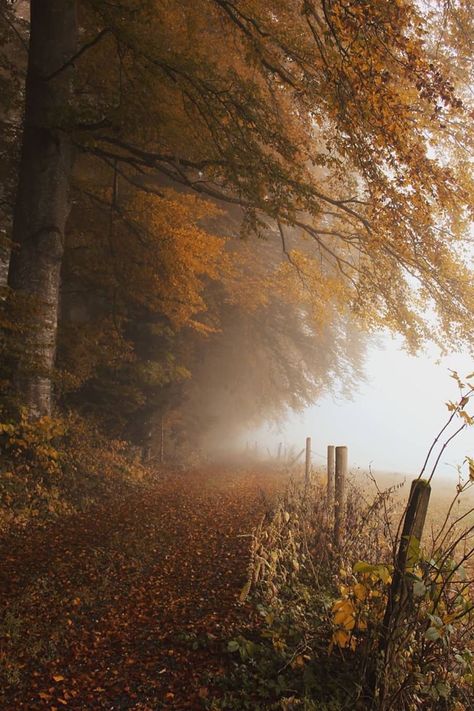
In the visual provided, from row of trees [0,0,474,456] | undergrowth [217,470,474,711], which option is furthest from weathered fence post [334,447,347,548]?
row of trees [0,0,474,456]

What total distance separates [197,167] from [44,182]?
8.66ft

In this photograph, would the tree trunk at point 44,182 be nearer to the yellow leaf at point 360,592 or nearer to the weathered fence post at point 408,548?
the yellow leaf at point 360,592

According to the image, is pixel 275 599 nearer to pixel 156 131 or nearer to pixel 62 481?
pixel 62 481

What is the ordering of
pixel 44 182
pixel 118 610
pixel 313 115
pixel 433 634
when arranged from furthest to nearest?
pixel 44 182 < pixel 313 115 < pixel 118 610 < pixel 433 634

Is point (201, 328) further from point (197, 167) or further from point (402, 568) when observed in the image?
point (402, 568)

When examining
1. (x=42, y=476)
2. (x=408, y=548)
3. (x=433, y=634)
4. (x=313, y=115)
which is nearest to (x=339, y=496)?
(x=408, y=548)

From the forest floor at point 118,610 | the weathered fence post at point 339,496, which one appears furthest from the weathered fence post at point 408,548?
the weathered fence post at point 339,496

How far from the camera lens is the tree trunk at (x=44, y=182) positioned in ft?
26.1

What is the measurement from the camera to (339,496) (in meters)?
6.04

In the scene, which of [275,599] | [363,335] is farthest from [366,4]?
[363,335]

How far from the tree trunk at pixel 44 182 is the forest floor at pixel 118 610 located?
2.84 m

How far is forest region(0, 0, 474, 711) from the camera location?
121 inches

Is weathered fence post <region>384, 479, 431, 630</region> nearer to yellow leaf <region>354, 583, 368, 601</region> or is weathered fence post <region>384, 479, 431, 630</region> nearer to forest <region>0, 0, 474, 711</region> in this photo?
forest <region>0, 0, 474, 711</region>

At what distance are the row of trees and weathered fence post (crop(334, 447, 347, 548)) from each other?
148 inches
